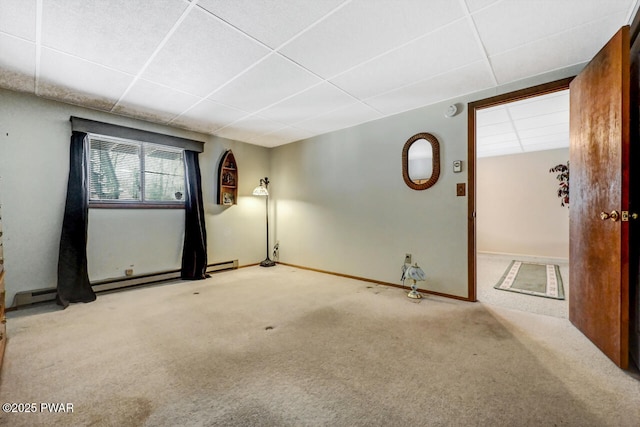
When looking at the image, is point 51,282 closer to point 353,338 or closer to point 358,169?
point 353,338

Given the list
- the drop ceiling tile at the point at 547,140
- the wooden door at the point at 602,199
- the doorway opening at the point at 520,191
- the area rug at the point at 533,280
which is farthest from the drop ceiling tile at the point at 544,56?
the drop ceiling tile at the point at 547,140

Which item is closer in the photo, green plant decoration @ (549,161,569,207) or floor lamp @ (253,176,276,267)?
floor lamp @ (253,176,276,267)

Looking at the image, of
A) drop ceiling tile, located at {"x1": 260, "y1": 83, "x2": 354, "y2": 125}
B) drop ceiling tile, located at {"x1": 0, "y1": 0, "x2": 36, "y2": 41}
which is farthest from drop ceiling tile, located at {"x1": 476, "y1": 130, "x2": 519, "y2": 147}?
drop ceiling tile, located at {"x1": 0, "y1": 0, "x2": 36, "y2": 41}

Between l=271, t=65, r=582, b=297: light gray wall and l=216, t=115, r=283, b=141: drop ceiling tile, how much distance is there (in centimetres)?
Answer: 77

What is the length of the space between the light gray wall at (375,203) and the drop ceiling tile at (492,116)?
0.70 metres

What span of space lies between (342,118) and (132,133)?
296 cm

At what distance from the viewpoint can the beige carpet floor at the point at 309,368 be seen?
136cm

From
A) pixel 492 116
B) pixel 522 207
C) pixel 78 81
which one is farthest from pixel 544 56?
pixel 522 207

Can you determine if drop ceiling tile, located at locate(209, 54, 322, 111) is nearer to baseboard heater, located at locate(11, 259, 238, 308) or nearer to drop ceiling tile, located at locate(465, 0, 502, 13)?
drop ceiling tile, located at locate(465, 0, 502, 13)

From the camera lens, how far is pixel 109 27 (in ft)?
6.27

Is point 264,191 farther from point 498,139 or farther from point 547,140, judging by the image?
point 547,140

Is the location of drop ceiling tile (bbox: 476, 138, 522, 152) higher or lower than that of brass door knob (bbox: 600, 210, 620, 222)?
higher

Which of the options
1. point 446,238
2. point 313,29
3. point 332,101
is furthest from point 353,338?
point 332,101

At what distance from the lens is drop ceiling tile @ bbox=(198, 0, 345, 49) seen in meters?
1.70
